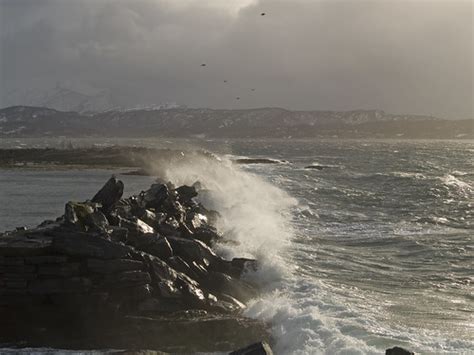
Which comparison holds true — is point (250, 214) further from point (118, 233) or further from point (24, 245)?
point (24, 245)

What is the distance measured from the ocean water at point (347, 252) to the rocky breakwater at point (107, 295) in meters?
1.43

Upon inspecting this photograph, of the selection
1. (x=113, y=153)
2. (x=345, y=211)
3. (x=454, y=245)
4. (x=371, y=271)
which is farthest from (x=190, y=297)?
(x=113, y=153)

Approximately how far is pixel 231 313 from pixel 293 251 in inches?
383

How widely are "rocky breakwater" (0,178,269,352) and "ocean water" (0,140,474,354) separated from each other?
1428 mm

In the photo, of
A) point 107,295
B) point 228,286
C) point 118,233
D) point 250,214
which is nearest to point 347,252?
point 228,286

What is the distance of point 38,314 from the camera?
1527cm

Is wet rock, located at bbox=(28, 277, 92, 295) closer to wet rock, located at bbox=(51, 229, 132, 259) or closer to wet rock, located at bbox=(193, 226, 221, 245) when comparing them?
wet rock, located at bbox=(51, 229, 132, 259)

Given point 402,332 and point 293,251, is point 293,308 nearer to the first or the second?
point 402,332

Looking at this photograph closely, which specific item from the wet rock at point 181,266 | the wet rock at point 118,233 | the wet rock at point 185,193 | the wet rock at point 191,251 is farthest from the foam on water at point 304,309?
the wet rock at point 118,233

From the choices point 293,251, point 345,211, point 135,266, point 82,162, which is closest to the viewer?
point 135,266

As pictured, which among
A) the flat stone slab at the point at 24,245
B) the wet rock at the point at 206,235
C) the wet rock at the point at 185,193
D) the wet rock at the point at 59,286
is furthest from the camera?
the wet rock at the point at 185,193

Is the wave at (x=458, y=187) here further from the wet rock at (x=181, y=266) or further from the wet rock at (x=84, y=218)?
the wet rock at (x=84, y=218)

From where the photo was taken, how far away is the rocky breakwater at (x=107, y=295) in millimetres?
14578

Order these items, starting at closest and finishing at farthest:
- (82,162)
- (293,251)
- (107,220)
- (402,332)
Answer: (402,332), (107,220), (293,251), (82,162)
